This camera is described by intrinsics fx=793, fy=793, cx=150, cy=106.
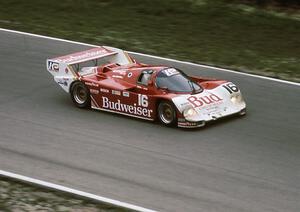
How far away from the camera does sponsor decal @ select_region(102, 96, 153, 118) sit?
15.0 m

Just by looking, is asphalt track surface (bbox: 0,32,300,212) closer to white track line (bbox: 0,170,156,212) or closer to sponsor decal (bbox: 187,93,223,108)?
white track line (bbox: 0,170,156,212)

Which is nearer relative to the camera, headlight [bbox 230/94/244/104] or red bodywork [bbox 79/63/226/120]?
red bodywork [bbox 79/63/226/120]

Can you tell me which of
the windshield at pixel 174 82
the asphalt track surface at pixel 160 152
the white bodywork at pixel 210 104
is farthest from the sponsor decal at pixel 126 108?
the white bodywork at pixel 210 104

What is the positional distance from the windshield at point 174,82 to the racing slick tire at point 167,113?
378 mm

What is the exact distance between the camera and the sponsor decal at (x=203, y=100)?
47.6 feet

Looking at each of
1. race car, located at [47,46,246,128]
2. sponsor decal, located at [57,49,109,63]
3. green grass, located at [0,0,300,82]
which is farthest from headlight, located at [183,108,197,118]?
green grass, located at [0,0,300,82]

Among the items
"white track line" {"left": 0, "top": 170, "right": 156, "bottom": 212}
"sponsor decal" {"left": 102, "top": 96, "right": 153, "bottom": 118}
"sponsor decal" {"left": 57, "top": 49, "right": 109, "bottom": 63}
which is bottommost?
"white track line" {"left": 0, "top": 170, "right": 156, "bottom": 212}

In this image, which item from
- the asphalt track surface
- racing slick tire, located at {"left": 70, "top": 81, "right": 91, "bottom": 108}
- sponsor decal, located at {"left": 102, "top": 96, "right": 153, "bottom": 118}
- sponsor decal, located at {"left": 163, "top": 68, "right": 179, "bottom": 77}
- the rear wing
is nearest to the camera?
the asphalt track surface

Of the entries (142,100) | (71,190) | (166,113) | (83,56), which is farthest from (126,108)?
(71,190)

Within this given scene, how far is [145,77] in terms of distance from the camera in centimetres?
1516

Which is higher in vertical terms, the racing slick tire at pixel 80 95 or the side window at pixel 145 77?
the side window at pixel 145 77

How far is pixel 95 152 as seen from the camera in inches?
532

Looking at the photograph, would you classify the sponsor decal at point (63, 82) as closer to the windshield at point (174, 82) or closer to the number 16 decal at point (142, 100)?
the number 16 decal at point (142, 100)

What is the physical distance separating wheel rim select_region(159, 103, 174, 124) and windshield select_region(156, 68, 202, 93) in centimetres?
39
